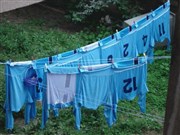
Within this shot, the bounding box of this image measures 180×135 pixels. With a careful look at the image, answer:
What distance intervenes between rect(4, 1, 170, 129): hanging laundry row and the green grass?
0.65 metres

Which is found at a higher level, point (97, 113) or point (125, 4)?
point (125, 4)

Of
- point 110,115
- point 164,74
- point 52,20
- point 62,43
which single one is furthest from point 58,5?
point 110,115

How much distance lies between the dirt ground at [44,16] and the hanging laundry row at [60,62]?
4.21 meters

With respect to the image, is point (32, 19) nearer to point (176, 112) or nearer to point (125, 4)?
point (125, 4)

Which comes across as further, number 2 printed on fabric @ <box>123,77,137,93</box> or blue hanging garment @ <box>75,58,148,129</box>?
number 2 printed on fabric @ <box>123,77,137,93</box>

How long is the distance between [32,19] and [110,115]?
6.46 meters

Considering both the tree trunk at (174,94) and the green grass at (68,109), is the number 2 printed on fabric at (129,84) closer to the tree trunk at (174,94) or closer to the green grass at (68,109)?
the green grass at (68,109)

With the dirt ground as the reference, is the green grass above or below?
below

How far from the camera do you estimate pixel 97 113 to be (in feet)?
25.2

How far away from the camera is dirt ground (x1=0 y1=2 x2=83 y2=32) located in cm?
1203

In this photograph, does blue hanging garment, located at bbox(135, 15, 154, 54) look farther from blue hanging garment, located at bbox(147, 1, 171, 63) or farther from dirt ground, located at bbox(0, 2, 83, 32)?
dirt ground, located at bbox(0, 2, 83, 32)

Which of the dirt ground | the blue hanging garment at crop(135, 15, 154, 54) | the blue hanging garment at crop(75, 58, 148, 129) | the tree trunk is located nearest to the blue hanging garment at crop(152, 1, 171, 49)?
the blue hanging garment at crop(135, 15, 154, 54)

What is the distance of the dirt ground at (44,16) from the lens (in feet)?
39.5

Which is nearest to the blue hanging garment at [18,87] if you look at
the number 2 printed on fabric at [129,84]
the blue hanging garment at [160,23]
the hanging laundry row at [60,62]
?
the hanging laundry row at [60,62]
